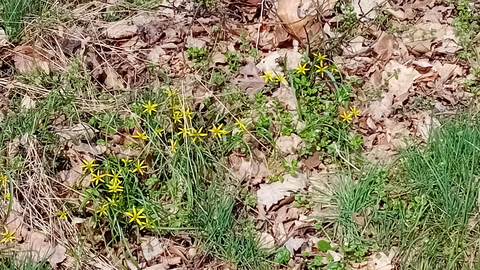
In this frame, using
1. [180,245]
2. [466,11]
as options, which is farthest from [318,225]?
[466,11]

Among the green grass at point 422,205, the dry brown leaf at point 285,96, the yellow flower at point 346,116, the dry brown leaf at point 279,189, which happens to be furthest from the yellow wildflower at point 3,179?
the yellow flower at point 346,116

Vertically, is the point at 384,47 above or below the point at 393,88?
above

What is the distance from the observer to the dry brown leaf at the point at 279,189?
2.39 metres

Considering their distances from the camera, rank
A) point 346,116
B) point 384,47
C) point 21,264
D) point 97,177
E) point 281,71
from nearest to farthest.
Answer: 1. point 21,264
2. point 97,177
3. point 346,116
4. point 281,71
5. point 384,47

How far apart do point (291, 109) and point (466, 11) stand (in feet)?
4.66

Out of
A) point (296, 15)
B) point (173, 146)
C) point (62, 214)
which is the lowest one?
point (62, 214)

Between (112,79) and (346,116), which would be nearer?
(346,116)

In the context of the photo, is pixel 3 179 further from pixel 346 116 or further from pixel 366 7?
pixel 366 7

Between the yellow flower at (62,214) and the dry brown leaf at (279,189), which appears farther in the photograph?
the dry brown leaf at (279,189)

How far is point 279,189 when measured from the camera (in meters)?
2.42

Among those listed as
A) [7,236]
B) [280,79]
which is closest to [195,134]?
[280,79]

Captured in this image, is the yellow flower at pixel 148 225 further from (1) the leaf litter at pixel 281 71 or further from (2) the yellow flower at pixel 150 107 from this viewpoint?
(2) the yellow flower at pixel 150 107

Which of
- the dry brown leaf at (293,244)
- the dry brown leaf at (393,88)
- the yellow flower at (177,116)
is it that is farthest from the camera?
the dry brown leaf at (393,88)

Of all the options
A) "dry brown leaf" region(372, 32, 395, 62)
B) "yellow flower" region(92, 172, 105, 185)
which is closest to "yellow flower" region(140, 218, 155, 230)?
"yellow flower" region(92, 172, 105, 185)
